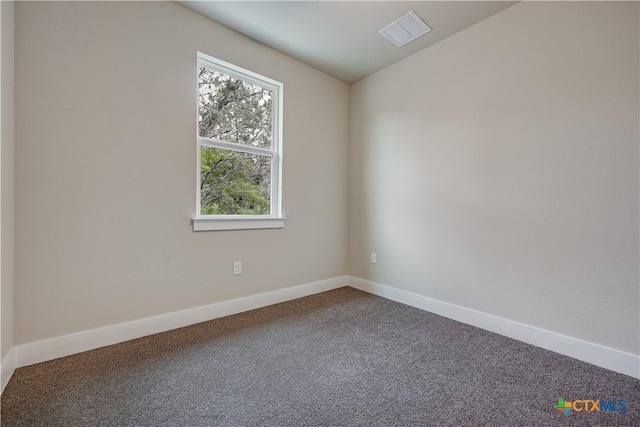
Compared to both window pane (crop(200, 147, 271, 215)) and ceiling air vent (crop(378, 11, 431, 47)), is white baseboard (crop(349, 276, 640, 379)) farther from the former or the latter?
ceiling air vent (crop(378, 11, 431, 47))

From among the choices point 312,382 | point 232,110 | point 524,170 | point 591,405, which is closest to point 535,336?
point 591,405

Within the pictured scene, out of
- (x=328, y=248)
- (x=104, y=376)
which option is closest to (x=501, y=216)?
(x=328, y=248)

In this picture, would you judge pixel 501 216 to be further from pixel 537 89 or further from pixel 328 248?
pixel 328 248

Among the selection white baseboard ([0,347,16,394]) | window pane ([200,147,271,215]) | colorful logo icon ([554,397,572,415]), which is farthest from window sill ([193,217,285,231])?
colorful logo icon ([554,397,572,415])

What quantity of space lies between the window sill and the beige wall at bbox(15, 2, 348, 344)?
0.06m

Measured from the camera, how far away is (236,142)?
265 cm

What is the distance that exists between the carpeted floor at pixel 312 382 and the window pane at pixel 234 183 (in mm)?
1027

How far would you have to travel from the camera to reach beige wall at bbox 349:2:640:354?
176 centimetres

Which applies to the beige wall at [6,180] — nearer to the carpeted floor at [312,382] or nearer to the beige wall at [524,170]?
the carpeted floor at [312,382]

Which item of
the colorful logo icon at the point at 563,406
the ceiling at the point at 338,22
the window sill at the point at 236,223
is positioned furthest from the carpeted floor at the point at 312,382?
the ceiling at the point at 338,22

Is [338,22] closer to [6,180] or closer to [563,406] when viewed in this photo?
[6,180]

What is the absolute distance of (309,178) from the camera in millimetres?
3150

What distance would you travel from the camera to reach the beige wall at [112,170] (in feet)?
5.60

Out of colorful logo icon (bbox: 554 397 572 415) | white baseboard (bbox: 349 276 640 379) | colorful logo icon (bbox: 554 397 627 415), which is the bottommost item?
colorful logo icon (bbox: 554 397 627 415)
